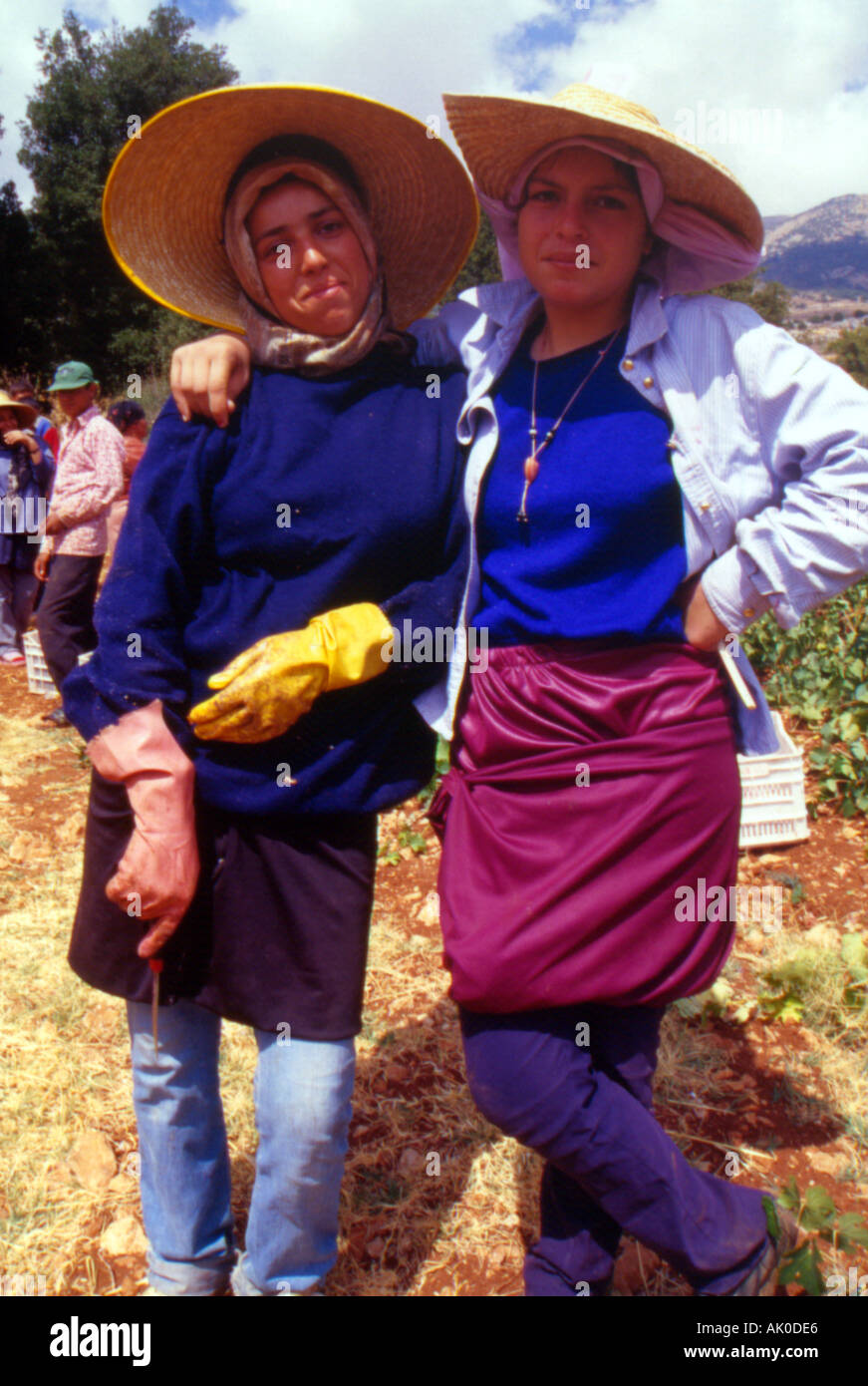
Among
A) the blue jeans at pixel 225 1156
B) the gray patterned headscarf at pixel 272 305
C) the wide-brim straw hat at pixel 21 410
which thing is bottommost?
the blue jeans at pixel 225 1156

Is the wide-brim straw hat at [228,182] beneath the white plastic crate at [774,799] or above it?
above

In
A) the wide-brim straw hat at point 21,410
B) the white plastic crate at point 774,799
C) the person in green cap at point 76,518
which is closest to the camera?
the white plastic crate at point 774,799

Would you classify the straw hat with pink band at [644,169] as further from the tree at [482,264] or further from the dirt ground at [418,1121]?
the tree at [482,264]

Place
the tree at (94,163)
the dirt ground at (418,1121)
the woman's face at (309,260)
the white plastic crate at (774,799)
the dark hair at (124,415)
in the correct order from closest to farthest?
the woman's face at (309,260) < the dirt ground at (418,1121) < the white plastic crate at (774,799) < the dark hair at (124,415) < the tree at (94,163)

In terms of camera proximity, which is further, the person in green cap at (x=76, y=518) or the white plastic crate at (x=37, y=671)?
the white plastic crate at (x=37, y=671)

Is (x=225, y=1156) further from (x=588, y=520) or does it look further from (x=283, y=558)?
(x=588, y=520)

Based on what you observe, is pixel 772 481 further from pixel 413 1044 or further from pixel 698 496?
pixel 413 1044

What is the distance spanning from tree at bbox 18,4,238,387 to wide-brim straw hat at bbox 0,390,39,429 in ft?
53.2

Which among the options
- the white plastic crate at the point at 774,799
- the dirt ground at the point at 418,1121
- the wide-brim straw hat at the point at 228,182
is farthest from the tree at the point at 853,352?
the wide-brim straw hat at the point at 228,182

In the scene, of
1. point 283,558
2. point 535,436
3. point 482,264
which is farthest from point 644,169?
point 482,264

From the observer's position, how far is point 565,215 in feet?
5.17

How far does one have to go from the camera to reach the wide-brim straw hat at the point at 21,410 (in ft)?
22.4

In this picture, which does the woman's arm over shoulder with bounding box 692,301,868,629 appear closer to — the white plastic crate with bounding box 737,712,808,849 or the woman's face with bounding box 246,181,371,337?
the woman's face with bounding box 246,181,371,337

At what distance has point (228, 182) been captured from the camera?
179 cm
